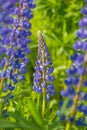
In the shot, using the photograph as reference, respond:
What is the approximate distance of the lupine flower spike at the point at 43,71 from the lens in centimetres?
309

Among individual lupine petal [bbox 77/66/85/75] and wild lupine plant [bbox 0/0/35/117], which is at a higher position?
wild lupine plant [bbox 0/0/35/117]

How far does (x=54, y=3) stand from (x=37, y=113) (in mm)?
3724

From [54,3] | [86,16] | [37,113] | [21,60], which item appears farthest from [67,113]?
[54,3]

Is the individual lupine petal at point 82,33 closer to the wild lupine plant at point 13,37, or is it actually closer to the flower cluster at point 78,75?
the flower cluster at point 78,75

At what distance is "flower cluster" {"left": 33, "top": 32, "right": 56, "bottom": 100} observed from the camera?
3.08 meters

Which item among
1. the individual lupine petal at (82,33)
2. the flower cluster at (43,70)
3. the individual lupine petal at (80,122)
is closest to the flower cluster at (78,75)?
the individual lupine petal at (82,33)

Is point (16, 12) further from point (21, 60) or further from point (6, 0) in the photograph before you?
point (21, 60)

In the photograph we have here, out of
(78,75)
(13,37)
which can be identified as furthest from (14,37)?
(78,75)

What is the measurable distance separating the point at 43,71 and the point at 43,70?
0.01 m

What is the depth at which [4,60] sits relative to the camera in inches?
123

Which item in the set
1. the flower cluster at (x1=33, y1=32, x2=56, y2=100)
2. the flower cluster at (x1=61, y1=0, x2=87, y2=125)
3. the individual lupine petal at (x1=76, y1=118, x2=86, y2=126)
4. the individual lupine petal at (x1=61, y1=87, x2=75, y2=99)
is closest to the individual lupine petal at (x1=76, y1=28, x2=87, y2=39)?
the flower cluster at (x1=61, y1=0, x2=87, y2=125)

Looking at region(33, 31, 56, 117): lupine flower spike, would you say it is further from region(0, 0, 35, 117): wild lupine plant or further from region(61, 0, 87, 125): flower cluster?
region(61, 0, 87, 125): flower cluster

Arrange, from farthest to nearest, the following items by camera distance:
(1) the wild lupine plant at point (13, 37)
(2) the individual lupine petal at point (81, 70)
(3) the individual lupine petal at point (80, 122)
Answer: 1. (1) the wild lupine plant at point (13, 37)
2. (3) the individual lupine petal at point (80, 122)
3. (2) the individual lupine petal at point (81, 70)

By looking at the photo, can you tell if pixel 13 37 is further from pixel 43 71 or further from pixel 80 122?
pixel 80 122
